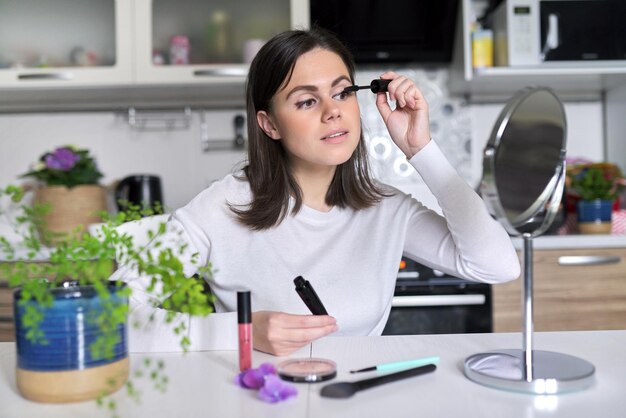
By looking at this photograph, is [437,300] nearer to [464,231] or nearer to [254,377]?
[464,231]

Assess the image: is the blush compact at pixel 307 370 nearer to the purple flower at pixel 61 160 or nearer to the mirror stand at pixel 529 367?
the mirror stand at pixel 529 367

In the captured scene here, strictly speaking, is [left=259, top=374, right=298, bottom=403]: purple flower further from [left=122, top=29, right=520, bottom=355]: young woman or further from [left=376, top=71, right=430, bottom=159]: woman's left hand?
[left=376, top=71, right=430, bottom=159]: woman's left hand

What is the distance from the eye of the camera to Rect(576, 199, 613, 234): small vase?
247 cm

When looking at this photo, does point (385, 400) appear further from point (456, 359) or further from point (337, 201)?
point (337, 201)

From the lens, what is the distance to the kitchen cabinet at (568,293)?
2.35m

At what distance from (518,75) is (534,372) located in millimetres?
2031

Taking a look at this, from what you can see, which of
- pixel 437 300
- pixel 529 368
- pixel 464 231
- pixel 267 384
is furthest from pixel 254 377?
pixel 437 300

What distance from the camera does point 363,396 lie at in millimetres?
792

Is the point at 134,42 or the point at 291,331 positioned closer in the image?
the point at 291,331

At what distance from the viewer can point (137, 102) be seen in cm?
295

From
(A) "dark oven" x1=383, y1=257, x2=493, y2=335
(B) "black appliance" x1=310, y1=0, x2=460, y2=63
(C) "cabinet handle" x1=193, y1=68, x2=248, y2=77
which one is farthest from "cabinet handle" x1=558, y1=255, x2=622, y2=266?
(C) "cabinet handle" x1=193, y1=68, x2=248, y2=77

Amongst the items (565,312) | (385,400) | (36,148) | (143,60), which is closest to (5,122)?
(36,148)

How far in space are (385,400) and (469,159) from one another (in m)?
2.31

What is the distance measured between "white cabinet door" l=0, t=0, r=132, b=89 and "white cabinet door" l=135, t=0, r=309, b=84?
0.26ft
